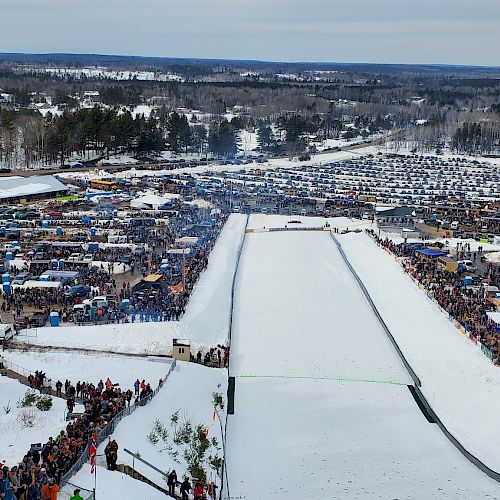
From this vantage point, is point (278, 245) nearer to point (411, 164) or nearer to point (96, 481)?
point (96, 481)

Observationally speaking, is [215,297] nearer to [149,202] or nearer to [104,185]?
[149,202]

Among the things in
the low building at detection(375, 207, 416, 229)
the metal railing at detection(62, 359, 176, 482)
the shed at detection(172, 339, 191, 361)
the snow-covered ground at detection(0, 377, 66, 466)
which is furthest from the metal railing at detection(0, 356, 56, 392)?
the low building at detection(375, 207, 416, 229)

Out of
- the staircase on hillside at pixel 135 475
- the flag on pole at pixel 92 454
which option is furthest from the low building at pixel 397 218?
the flag on pole at pixel 92 454

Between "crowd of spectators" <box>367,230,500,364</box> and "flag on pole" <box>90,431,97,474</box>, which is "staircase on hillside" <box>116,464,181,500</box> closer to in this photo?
"flag on pole" <box>90,431,97,474</box>

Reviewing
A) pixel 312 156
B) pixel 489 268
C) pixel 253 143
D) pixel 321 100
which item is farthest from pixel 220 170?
pixel 321 100

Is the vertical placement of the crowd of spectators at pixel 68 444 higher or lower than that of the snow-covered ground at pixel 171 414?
higher

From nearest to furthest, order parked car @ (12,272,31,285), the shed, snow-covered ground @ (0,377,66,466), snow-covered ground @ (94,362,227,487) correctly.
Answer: snow-covered ground @ (0,377,66,466) < snow-covered ground @ (94,362,227,487) < the shed < parked car @ (12,272,31,285)

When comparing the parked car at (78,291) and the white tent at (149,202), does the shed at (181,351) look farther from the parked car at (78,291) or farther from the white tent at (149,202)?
the white tent at (149,202)
